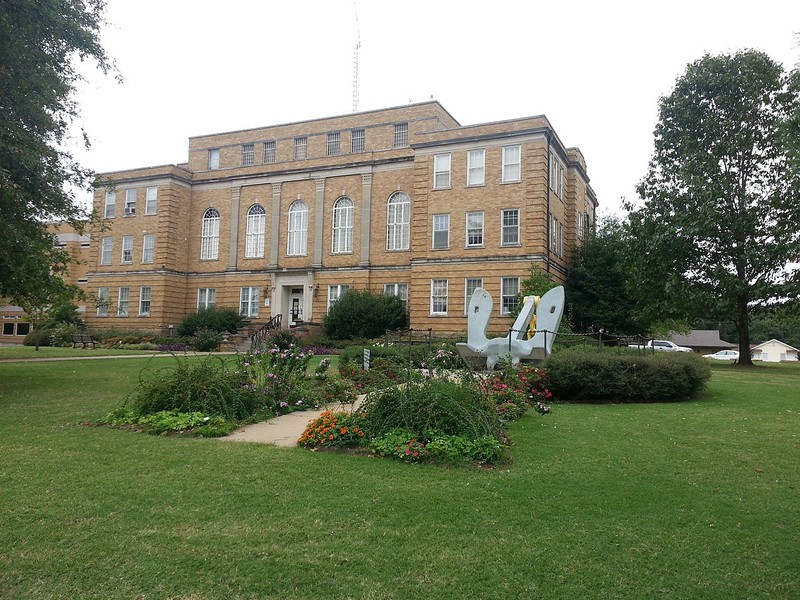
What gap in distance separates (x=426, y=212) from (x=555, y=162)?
24.9 ft

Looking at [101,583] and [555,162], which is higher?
[555,162]

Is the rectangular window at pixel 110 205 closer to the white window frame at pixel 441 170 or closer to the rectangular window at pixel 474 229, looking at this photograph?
the white window frame at pixel 441 170

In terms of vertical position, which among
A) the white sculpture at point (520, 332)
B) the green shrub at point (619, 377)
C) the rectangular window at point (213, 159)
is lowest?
the green shrub at point (619, 377)

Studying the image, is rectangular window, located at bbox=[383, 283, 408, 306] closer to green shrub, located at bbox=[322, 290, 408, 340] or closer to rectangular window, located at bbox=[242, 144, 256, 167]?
green shrub, located at bbox=[322, 290, 408, 340]

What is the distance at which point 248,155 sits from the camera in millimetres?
41812

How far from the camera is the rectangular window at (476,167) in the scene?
3253cm

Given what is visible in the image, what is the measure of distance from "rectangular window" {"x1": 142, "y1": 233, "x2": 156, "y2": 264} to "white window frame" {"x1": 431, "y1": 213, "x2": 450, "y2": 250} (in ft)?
66.4

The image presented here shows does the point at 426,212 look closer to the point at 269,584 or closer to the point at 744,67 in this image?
the point at 744,67

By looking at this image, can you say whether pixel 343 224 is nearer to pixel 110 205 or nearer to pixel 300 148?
pixel 300 148

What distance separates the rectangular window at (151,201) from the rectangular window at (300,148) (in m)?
10.0

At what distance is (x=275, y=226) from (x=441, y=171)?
39.2ft

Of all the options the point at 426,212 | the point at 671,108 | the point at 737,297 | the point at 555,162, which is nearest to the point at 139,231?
Result: the point at 426,212

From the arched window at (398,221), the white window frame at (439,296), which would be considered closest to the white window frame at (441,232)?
the white window frame at (439,296)

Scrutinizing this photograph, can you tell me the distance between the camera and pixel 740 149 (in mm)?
25422
